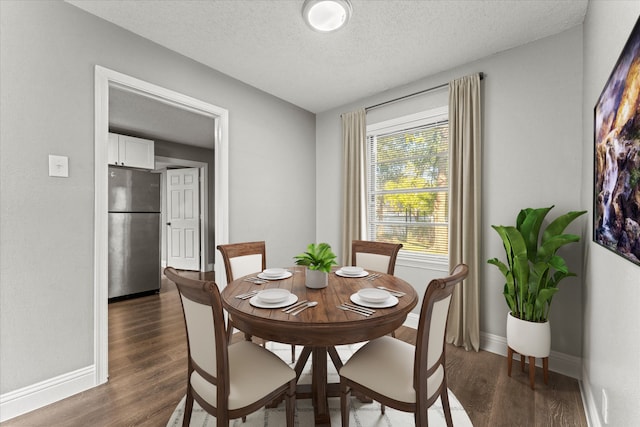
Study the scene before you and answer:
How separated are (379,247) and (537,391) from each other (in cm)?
147

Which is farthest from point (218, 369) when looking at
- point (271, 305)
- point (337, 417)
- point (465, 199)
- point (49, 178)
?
point (465, 199)

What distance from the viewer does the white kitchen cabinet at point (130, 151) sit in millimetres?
4281

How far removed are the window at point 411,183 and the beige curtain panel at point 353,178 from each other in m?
0.12

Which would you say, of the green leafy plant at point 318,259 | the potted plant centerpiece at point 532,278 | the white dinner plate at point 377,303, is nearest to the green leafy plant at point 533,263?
the potted plant centerpiece at point 532,278

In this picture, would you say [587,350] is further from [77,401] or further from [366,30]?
[77,401]

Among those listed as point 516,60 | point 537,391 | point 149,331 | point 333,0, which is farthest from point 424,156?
point 149,331

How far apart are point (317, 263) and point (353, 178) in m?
1.99

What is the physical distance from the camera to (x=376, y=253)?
251 cm

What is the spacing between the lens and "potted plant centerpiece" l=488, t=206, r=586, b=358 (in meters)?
1.96

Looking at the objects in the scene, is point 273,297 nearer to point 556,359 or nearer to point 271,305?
point 271,305

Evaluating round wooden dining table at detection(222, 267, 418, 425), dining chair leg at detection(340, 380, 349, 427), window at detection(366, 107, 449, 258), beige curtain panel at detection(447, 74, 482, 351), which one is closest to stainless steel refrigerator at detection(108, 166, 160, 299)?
round wooden dining table at detection(222, 267, 418, 425)

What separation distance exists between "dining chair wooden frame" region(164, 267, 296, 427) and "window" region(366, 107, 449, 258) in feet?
7.31

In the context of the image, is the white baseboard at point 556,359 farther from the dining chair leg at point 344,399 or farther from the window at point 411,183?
the dining chair leg at point 344,399

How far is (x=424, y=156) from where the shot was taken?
308 cm
